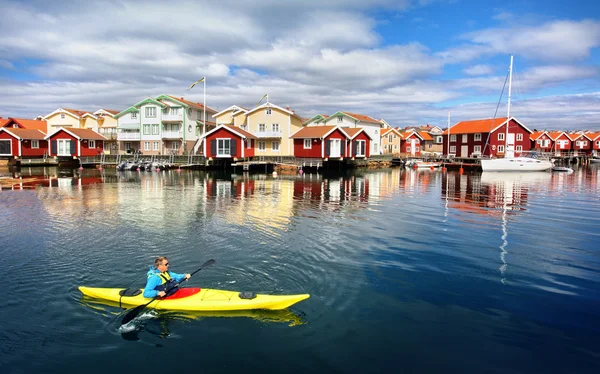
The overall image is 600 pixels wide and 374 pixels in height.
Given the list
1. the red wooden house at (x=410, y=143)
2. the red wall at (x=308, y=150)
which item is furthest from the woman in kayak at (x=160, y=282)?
the red wooden house at (x=410, y=143)

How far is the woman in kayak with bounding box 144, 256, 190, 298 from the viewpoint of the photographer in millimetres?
10539

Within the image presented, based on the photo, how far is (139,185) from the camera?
127 feet

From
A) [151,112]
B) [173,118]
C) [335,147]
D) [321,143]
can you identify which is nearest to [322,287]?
[321,143]

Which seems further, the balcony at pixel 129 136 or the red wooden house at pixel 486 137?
the red wooden house at pixel 486 137

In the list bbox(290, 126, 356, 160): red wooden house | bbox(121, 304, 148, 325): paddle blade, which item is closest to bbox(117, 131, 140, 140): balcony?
bbox(290, 126, 356, 160): red wooden house

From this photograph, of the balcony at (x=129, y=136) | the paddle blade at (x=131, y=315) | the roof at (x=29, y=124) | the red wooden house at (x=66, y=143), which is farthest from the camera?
the roof at (x=29, y=124)

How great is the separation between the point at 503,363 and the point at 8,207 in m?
26.5

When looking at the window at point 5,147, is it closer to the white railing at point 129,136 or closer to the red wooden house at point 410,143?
the white railing at point 129,136

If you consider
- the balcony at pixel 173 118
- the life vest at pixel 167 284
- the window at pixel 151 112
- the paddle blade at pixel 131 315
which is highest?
the window at pixel 151 112

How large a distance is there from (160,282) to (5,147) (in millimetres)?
71447

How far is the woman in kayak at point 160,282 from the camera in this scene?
34.6ft

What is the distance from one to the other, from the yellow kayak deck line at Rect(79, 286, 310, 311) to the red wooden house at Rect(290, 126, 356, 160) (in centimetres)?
5012

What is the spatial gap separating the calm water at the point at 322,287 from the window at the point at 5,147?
174 ft

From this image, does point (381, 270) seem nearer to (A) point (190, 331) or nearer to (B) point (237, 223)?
(A) point (190, 331)
